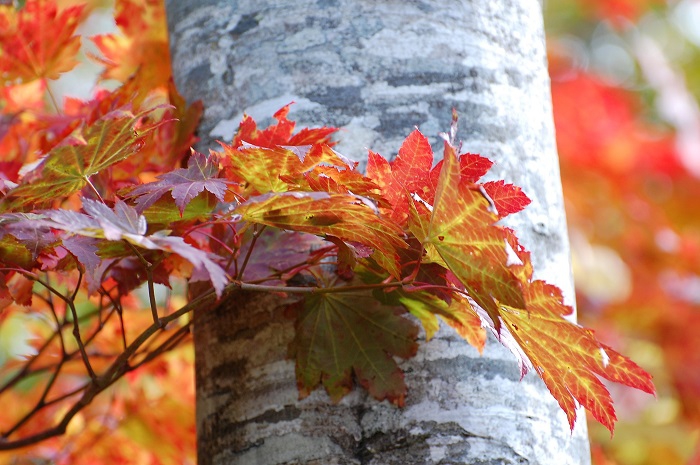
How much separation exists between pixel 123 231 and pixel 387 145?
39cm

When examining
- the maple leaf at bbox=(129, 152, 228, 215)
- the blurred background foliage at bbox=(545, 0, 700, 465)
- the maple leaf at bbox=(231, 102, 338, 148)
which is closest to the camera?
the maple leaf at bbox=(129, 152, 228, 215)

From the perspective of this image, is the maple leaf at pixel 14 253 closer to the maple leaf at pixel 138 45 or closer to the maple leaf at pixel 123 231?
the maple leaf at pixel 123 231

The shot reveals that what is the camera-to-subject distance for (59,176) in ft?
2.14

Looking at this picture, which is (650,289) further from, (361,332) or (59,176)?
(59,176)

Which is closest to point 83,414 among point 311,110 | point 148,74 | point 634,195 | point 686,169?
point 148,74

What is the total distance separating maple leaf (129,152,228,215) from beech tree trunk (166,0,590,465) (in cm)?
21

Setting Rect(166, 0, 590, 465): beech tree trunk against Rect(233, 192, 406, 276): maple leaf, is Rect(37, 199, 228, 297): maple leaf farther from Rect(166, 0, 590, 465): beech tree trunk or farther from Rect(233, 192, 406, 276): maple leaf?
Rect(166, 0, 590, 465): beech tree trunk

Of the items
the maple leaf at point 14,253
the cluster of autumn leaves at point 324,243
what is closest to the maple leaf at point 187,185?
the cluster of autumn leaves at point 324,243

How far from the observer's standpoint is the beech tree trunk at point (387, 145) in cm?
80

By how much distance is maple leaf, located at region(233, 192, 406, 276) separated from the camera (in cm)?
60

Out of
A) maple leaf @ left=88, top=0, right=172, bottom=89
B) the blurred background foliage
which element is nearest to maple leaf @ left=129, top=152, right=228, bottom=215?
maple leaf @ left=88, top=0, right=172, bottom=89

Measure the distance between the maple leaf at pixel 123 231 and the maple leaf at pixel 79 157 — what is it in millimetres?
66

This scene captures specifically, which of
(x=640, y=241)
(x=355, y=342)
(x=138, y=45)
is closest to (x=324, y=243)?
(x=355, y=342)

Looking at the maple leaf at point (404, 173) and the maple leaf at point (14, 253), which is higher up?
the maple leaf at point (14, 253)
